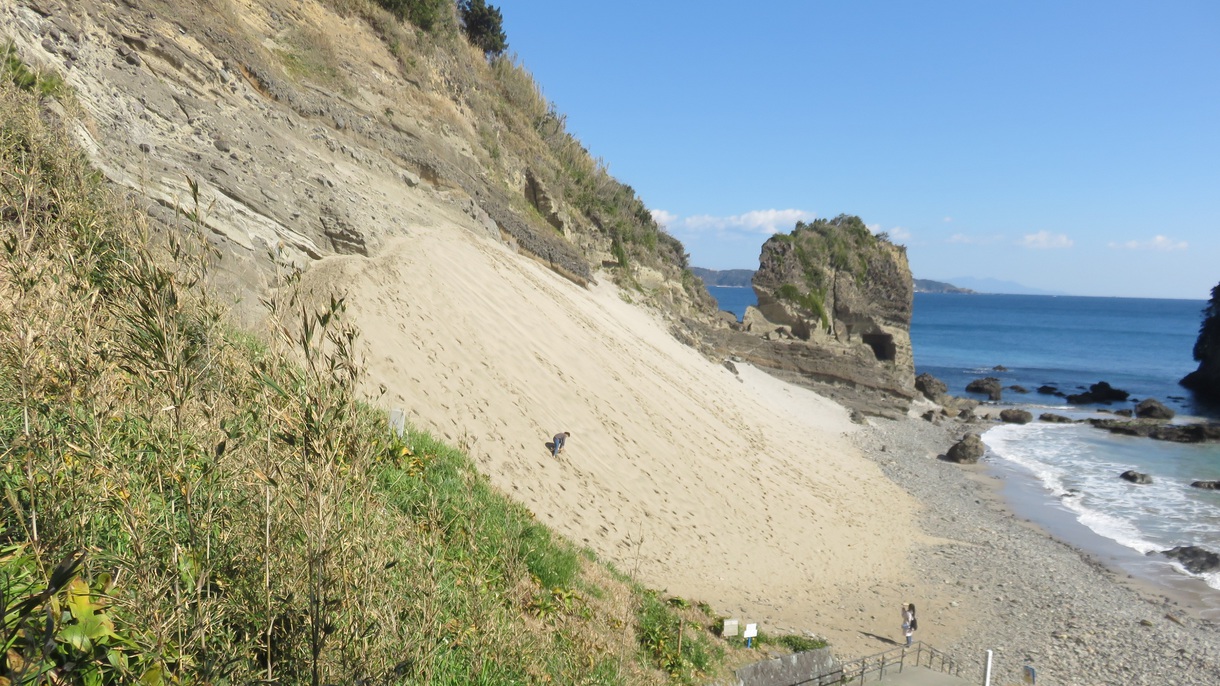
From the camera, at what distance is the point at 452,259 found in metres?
15.4

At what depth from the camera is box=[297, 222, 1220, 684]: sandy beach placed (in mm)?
11227

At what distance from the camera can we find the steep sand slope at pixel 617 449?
11078 millimetres

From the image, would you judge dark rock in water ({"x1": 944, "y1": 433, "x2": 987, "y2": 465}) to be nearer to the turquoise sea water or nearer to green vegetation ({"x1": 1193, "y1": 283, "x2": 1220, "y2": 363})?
the turquoise sea water

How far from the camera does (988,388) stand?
48344 millimetres

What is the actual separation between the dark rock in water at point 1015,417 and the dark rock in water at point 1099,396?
36.5 feet

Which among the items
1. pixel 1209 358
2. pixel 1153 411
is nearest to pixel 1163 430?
pixel 1153 411

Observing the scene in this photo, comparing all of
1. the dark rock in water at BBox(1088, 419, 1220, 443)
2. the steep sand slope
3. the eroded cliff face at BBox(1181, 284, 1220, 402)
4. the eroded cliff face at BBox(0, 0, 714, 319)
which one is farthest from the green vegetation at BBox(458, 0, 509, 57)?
the eroded cliff face at BBox(1181, 284, 1220, 402)

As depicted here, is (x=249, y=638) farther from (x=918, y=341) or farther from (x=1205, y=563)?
(x=918, y=341)

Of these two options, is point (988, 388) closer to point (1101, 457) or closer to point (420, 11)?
point (1101, 457)

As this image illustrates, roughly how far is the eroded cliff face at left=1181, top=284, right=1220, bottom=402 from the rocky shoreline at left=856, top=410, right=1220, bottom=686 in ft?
146

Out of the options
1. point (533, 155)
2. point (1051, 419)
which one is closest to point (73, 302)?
point (533, 155)

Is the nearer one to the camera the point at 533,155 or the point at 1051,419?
the point at 533,155

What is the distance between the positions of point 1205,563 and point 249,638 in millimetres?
20558

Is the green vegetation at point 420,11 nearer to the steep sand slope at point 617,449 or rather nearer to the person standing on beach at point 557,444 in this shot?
the steep sand slope at point 617,449
